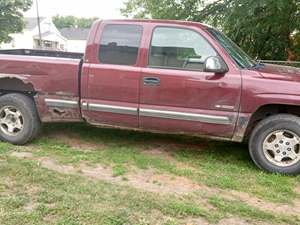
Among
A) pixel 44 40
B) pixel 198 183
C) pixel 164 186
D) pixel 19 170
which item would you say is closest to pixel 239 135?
pixel 198 183

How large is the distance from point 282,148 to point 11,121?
3842 mm

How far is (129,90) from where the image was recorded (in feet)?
20.1

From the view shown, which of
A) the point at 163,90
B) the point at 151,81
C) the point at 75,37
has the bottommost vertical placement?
the point at 75,37

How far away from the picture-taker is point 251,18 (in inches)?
512

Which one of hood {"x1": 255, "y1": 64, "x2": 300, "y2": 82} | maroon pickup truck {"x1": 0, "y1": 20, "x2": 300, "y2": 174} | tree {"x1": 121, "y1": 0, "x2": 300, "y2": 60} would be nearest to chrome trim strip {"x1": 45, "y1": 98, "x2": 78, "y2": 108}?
maroon pickup truck {"x1": 0, "y1": 20, "x2": 300, "y2": 174}

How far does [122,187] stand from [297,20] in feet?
35.7

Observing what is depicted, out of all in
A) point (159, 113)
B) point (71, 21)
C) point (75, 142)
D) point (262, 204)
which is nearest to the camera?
point (262, 204)

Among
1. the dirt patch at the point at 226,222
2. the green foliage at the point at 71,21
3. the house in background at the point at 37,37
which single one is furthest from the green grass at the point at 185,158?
the green foliage at the point at 71,21

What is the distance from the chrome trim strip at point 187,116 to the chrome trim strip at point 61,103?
39.8 inches

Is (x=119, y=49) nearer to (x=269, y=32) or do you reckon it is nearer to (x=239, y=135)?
(x=239, y=135)

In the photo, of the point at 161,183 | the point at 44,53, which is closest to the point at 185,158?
the point at 161,183

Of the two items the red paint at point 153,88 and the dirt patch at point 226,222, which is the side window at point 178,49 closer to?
the red paint at point 153,88

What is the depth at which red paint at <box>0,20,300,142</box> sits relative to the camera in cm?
570

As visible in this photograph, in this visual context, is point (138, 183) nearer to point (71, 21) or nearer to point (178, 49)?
point (178, 49)
